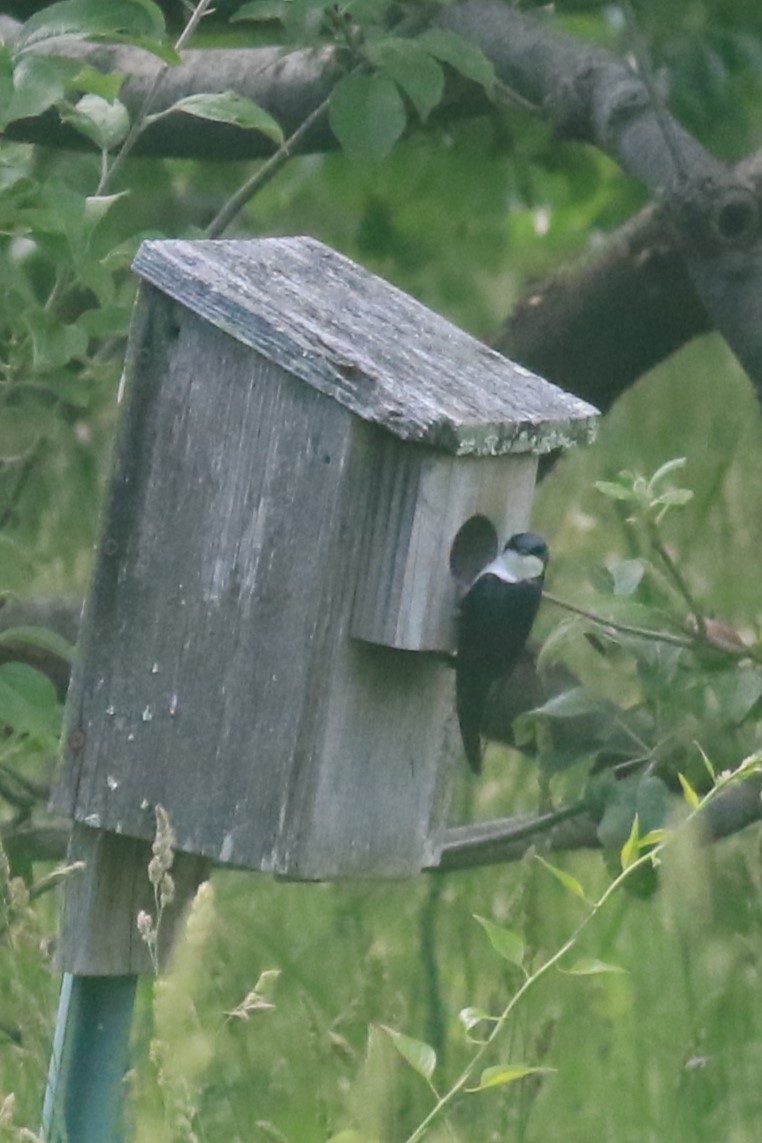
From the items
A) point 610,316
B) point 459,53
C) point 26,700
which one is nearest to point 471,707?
point 26,700

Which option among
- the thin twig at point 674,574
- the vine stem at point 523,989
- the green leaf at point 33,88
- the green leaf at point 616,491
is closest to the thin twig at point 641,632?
the thin twig at point 674,574

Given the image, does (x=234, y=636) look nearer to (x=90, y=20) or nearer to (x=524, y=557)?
(x=524, y=557)

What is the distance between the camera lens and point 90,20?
2.03 meters

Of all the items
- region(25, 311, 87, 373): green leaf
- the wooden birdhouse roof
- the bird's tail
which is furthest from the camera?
region(25, 311, 87, 373): green leaf

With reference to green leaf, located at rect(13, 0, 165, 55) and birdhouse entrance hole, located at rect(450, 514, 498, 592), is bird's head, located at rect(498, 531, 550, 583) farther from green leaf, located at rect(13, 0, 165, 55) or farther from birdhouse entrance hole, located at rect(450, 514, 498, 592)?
green leaf, located at rect(13, 0, 165, 55)

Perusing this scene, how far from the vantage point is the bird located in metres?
1.88

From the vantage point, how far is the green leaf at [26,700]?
206 centimetres

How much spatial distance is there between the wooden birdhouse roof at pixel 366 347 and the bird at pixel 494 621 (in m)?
0.12

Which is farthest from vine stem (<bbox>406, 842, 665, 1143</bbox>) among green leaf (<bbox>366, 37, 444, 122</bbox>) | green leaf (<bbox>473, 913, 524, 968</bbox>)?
green leaf (<bbox>366, 37, 444, 122</bbox>)

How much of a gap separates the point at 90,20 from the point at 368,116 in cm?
66

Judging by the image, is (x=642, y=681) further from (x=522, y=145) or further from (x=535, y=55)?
(x=522, y=145)

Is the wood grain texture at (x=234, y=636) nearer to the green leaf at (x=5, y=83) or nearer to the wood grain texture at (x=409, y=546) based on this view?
the wood grain texture at (x=409, y=546)

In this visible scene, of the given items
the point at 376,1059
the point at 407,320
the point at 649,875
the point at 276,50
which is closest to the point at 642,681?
the point at 649,875

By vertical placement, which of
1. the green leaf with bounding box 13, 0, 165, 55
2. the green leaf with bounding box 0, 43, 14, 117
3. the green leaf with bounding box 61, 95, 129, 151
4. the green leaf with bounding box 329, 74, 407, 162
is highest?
the green leaf with bounding box 329, 74, 407, 162
